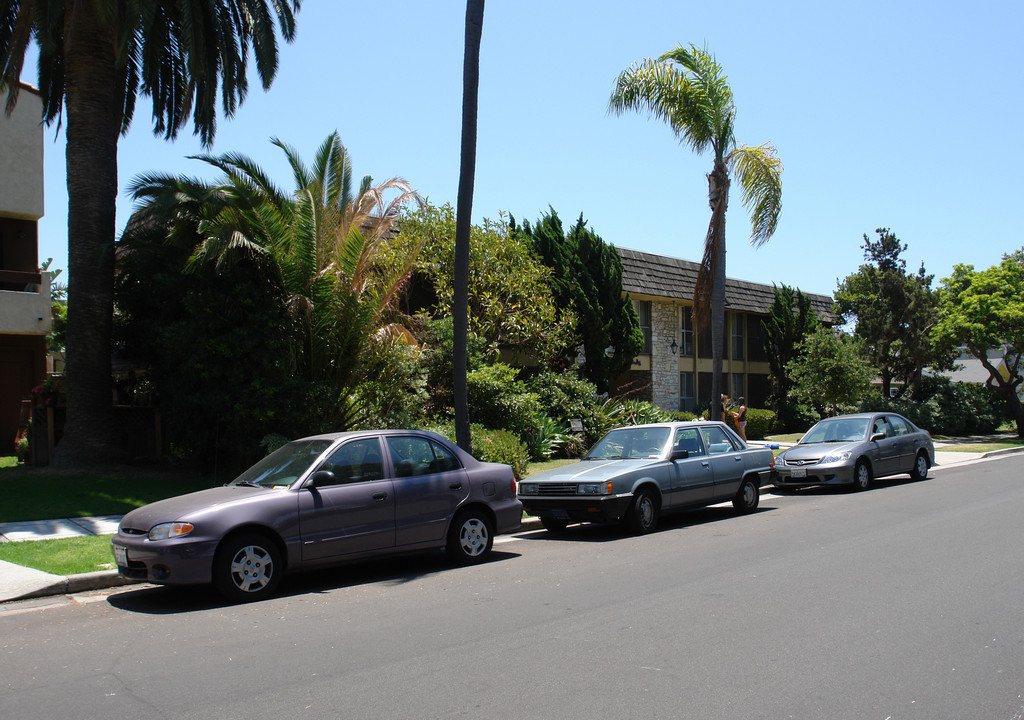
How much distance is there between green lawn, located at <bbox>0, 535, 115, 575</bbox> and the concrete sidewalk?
138 millimetres

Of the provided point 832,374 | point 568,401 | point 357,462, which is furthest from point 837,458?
point 832,374

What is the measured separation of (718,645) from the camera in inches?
230

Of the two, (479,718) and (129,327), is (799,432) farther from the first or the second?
(479,718)

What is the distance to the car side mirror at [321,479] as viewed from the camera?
8242mm

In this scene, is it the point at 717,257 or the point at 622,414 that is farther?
the point at 622,414

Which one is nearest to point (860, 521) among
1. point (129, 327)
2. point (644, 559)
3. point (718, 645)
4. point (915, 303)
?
point (644, 559)

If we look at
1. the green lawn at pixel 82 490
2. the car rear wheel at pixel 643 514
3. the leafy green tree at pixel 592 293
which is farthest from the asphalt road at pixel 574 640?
the leafy green tree at pixel 592 293

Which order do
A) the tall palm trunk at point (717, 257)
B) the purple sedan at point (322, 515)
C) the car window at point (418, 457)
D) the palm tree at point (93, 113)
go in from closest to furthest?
the purple sedan at point (322, 515)
the car window at point (418, 457)
the palm tree at point (93, 113)
the tall palm trunk at point (717, 257)

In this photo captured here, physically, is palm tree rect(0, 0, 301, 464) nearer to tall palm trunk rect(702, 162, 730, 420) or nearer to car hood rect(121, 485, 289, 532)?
car hood rect(121, 485, 289, 532)

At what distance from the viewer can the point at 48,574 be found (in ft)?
27.9

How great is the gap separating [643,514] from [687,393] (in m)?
21.7

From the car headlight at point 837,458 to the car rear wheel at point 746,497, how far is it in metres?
2.98

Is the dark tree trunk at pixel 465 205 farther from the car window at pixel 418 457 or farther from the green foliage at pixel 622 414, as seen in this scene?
the green foliage at pixel 622 414

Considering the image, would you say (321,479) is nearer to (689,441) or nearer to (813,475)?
(689,441)
